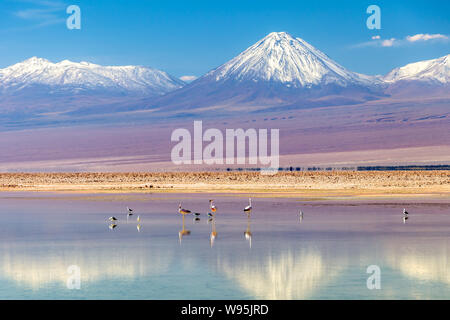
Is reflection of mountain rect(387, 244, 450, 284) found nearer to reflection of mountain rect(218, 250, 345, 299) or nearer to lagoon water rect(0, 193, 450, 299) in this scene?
lagoon water rect(0, 193, 450, 299)

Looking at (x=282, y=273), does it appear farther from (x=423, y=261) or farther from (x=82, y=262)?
(x=82, y=262)

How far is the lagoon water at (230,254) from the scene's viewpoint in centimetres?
1523

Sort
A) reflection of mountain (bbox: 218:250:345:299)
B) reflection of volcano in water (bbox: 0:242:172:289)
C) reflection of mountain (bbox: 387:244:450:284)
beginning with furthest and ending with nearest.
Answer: reflection of volcano in water (bbox: 0:242:172:289)
reflection of mountain (bbox: 387:244:450:284)
reflection of mountain (bbox: 218:250:345:299)

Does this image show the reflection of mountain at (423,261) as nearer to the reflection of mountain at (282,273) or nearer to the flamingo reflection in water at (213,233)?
the reflection of mountain at (282,273)

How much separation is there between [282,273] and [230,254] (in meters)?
2.93

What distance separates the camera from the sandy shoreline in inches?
1863

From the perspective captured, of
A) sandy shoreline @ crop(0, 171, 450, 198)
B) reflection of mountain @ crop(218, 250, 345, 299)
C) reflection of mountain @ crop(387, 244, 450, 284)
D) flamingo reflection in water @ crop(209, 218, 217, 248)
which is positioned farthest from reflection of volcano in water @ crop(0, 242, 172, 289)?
sandy shoreline @ crop(0, 171, 450, 198)

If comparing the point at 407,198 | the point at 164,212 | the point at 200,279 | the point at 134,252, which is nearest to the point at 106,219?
the point at 164,212

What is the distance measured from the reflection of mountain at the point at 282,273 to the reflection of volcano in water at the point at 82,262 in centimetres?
173

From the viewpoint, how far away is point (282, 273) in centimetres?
1689

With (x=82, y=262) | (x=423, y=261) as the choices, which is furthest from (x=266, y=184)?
(x=82, y=262)

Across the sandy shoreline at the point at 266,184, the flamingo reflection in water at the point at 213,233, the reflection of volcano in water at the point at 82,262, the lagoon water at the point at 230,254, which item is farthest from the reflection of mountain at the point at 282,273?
the sandy shoreline at the point at 266,184

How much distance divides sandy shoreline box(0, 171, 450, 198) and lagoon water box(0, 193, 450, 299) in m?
13.8

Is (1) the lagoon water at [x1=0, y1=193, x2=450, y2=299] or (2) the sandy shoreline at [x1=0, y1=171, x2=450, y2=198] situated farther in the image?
(2) the sandy shoreline at [x1=0, y1=171, x2=450, y2=198]
